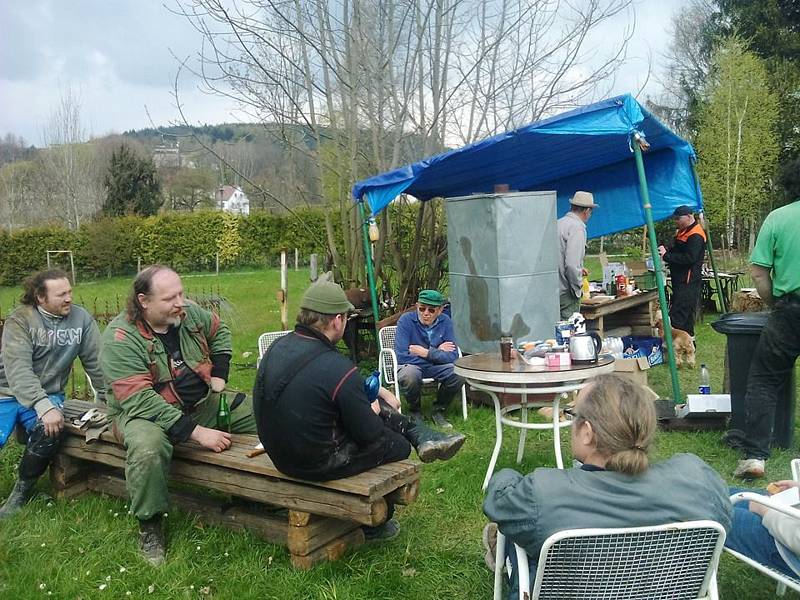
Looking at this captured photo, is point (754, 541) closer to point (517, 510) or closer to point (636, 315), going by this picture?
point (517, 510)

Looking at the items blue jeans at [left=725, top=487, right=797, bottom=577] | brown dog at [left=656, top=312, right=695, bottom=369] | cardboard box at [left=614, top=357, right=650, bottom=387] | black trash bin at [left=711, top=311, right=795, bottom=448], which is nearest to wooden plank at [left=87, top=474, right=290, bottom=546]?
blue jeans at [left=725, top=487, right=797, bottom=577]

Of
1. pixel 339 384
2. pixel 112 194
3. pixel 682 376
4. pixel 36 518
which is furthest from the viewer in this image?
pixel 112 194

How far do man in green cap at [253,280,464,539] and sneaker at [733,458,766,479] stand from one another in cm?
231

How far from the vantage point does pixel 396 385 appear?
562 centimetres

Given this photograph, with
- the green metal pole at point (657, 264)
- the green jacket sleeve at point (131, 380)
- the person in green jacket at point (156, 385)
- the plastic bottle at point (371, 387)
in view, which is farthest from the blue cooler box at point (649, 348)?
the green jacket sleeve at point (131, 380)

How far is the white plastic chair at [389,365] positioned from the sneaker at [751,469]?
2.19 meters

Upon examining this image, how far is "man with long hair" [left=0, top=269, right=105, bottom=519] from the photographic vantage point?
3977 millimetres

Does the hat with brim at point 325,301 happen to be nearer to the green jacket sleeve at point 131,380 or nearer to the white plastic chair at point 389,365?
the green jacket sleeve at point 131,380

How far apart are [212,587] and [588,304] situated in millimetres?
5315

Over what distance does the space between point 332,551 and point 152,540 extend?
91cm

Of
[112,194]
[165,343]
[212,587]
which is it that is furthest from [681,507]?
[112,194]

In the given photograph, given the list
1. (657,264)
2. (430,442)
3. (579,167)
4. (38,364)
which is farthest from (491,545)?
(579,167)

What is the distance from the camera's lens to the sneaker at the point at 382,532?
3436mm

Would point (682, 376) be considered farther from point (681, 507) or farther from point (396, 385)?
point (681, 507)
